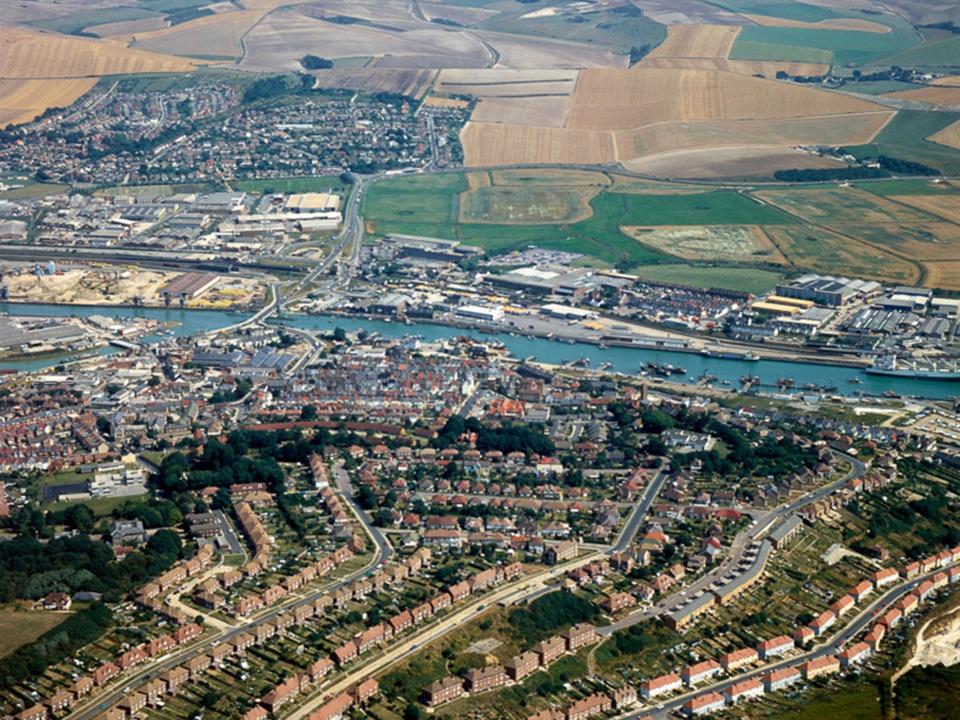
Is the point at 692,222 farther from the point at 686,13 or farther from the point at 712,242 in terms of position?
the point at 686,13

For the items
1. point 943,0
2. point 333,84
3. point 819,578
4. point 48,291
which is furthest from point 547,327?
Answer: point 943,0

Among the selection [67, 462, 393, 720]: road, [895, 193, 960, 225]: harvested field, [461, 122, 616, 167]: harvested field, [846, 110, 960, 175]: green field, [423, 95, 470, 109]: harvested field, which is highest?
[846, 110, 960, 175]: green field

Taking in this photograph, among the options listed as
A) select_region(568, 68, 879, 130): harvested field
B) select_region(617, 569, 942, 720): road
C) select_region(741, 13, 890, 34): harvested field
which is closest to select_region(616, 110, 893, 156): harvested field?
select_region(568, 68, 879, 130): harvested field

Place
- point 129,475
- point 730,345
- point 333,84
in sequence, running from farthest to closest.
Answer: point 333,84, point 730,345, point 129,475

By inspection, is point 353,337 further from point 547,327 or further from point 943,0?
point 943,0

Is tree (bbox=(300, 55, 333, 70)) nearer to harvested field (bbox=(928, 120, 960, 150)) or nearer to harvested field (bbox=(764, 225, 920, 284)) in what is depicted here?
harvested field (bbox=(928, 120, 960, 150))

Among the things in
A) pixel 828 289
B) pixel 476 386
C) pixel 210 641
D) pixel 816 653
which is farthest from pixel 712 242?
pixel 210 641
